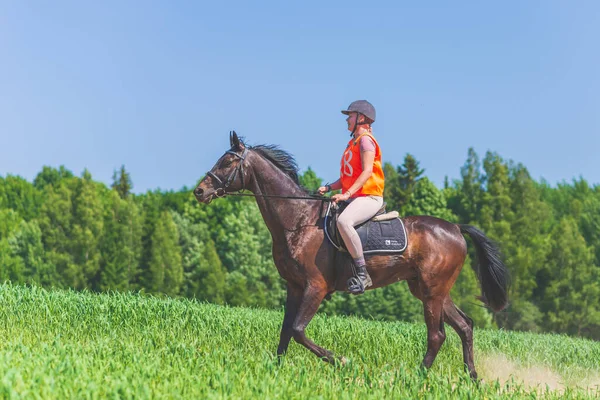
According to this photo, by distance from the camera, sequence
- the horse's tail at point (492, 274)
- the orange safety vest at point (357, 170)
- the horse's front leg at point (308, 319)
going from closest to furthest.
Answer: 1. the horse's front leg at point (308, 319)
2. the orange safety vest at point (357, 170)
3. the horse's tail at point (492, 274)

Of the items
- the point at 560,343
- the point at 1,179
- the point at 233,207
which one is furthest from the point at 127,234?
the point at 560,343

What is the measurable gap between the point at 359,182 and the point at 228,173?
163cm

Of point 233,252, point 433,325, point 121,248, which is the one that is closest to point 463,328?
point 433,325

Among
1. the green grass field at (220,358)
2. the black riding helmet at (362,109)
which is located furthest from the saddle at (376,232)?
the green grass field at (220,358)

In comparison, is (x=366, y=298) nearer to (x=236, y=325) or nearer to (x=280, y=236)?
(x=236, y=325)

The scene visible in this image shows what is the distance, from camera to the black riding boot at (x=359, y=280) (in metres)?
9.02

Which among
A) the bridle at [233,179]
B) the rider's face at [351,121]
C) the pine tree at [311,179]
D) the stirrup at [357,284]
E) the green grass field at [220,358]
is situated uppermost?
the pine tree at [311,179]

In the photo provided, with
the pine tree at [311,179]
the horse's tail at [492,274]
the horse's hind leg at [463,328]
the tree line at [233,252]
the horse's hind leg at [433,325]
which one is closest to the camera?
the horse's hind leg at [433,325]

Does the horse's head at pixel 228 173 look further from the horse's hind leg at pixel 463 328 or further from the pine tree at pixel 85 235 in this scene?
the pine tree at pixel 85 235

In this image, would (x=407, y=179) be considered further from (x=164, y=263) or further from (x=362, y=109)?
(x=362, y=109)

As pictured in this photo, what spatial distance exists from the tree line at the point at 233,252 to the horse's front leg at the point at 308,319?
40.1 meters

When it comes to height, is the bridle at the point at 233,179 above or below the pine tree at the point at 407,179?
below

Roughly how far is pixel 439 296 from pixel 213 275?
157 feet

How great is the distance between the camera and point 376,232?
940 centimetres
